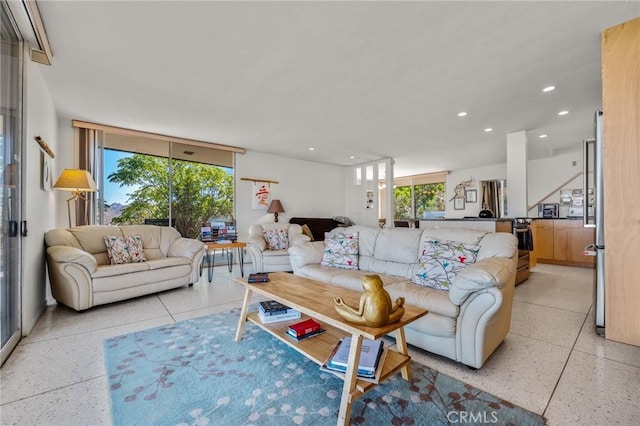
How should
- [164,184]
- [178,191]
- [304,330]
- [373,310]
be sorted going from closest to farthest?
[373,310]
[304,330]
[164,184]
[178,191]

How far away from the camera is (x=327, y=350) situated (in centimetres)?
165

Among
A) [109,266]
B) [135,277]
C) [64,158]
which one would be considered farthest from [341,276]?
[64,158]

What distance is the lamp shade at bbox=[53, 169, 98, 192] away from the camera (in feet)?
11.3

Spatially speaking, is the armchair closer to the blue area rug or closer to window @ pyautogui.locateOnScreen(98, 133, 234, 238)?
window @ pyautogui.locateOnScreen(98, 133, 234, 238)

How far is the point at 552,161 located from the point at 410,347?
270 inches

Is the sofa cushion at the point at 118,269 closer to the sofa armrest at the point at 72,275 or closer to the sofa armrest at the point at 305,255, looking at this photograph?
the sofa armrest at the point at 72,275

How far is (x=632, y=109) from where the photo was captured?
2.12 meters

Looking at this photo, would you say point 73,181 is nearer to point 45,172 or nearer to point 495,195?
point 45,172

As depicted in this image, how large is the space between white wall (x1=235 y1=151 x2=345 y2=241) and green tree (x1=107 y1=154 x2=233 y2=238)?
35 centimetres

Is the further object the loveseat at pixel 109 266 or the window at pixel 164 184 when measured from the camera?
the window at pixel 164 184

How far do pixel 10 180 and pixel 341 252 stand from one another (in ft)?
9.32

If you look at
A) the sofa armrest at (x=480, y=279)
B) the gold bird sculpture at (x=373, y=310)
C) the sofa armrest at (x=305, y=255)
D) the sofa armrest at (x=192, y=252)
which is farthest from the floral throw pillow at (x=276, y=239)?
the gold bird sculpture at (x=373, y=310)

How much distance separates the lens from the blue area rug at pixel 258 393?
1.38 metres

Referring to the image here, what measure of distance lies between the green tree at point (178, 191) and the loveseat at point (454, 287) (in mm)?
3359
